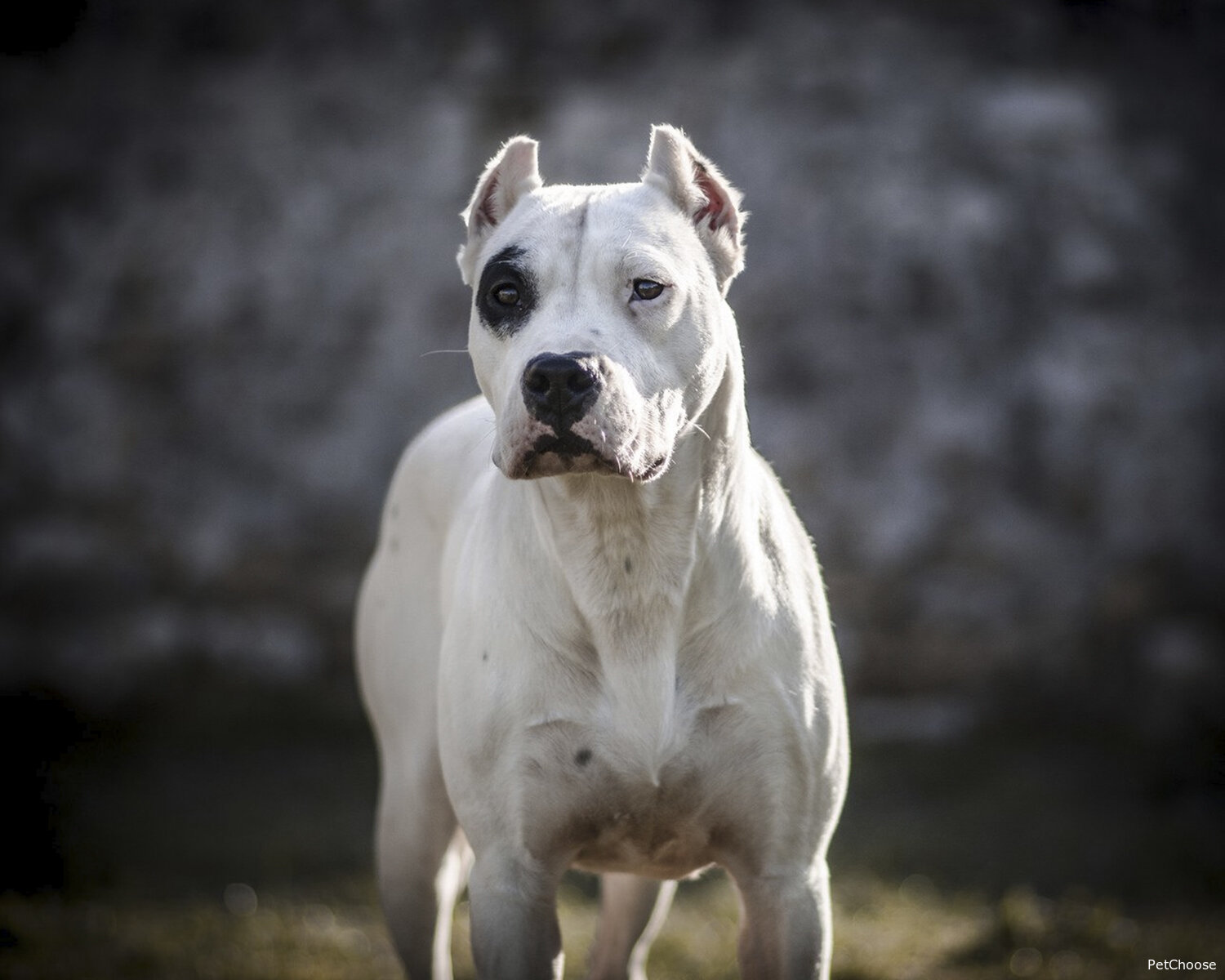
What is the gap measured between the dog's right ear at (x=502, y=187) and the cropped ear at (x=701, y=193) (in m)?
0.27

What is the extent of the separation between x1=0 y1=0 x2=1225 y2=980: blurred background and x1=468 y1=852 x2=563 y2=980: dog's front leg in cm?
398

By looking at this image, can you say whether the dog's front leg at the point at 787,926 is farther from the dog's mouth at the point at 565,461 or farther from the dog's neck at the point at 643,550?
the dog's mouth at the point at 565,461

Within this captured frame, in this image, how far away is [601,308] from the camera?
268 centimetres

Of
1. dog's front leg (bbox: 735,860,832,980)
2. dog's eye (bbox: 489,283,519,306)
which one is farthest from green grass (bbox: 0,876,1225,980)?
dog's eye (bbox: 489,283,519,306)

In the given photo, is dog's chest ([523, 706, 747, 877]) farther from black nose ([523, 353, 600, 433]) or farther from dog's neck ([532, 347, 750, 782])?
black nose ([523, 353, 600, 433])

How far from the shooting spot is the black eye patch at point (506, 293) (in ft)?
9.02

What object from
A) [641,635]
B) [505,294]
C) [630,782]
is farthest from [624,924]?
[505,294]

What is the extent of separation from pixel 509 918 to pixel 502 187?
1563mm

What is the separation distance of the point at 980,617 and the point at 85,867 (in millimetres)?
4566

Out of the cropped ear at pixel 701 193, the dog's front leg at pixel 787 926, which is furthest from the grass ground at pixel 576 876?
the cropped ear at pixel 701 193

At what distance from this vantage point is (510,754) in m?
2.88

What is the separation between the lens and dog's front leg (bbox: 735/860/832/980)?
294cm

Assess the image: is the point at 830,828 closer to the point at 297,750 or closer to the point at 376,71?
the point at 297,750

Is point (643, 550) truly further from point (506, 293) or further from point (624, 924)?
point (624, 924)
